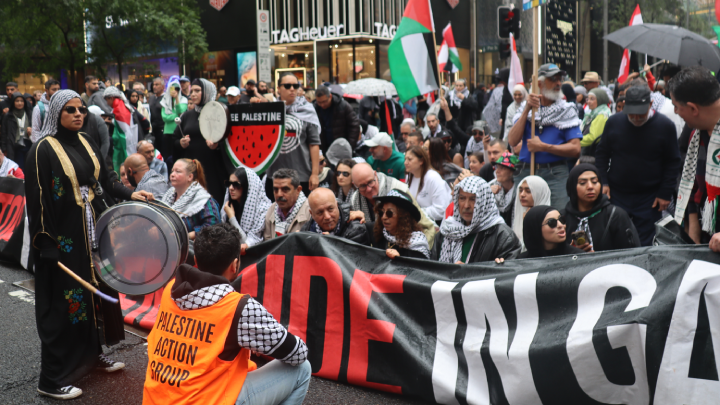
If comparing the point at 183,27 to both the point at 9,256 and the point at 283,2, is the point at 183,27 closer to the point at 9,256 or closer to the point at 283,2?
the point at 283,2

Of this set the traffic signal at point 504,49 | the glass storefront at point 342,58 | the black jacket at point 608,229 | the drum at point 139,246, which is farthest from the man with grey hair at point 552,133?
the glass storefront at point 342,58

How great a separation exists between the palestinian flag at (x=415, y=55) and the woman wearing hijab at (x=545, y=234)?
3.41m

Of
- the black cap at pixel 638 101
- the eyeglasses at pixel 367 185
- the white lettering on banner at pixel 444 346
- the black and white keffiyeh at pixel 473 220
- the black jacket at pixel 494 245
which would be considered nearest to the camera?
the white lettering on banner at pixel 444 346

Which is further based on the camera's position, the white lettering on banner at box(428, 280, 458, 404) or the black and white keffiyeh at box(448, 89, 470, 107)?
the black and white keffiyeh at box(448, 89, 470, 107)

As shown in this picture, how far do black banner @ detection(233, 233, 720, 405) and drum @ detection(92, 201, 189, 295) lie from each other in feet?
3.00

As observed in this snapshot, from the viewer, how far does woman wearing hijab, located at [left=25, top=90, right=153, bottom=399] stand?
433 cm

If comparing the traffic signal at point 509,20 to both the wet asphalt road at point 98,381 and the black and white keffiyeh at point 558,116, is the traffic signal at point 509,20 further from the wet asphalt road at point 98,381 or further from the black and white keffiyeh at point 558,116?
the wet asphalt road at point 98,381

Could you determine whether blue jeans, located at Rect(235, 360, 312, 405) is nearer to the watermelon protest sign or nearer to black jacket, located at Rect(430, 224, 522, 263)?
black jacket, located at Rect(430, 224, 522, 263)

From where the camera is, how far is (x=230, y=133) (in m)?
6.96

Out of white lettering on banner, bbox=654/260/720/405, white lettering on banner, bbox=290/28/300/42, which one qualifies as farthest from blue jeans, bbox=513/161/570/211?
white lettering on banner, bbox=290/28/300/42

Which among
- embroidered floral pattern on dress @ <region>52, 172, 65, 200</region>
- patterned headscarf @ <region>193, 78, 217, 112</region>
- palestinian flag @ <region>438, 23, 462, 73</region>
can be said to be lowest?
embroidered floral pattern on dress @ <region>52, 172, 65, 200</region>

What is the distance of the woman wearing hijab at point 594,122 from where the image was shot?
330 inches

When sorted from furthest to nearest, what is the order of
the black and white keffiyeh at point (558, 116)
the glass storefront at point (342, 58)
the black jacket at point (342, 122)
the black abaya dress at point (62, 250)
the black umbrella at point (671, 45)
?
the glass storefront at point (342, 58) < the black jacket at point (342, 122) < the black umbrella at point (671, 45) < the black and white keffiyeh at point (558, 116) < the black abaya dress at point (62, 250)

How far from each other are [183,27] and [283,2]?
504 cm
